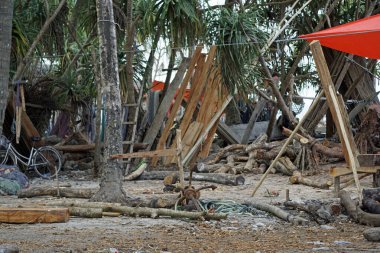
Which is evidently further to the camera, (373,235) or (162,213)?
(162,213)

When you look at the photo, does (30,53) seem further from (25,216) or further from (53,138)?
(25,216)

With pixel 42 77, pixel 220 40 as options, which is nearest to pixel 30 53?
pixel 42 77

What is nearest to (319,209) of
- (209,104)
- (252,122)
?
(209,104)

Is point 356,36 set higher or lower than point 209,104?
higher

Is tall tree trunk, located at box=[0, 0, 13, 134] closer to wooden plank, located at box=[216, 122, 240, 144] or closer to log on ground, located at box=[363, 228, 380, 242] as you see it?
log on ground, located at box=[363, 228, 380, 242]

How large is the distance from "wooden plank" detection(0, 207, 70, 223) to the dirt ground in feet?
0.34

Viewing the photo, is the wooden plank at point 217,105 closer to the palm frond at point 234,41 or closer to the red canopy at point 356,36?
the palm frond at point 234,41

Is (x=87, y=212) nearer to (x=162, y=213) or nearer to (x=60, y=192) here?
(x=162, y=213)

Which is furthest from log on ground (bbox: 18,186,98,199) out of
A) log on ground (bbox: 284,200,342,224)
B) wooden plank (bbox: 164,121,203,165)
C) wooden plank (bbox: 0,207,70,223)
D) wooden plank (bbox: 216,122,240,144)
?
wooden plank (bbox: 216,122,240,144)

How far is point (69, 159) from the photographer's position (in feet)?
59.2

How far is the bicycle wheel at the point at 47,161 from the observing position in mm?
15516

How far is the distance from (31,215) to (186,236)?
5.92ft

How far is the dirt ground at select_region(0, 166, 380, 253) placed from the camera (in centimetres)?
698

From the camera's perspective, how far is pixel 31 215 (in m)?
8.28
